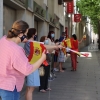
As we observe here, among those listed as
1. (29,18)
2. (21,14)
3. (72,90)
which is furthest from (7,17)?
(72,90)

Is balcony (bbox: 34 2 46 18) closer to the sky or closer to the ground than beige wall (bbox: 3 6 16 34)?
closer to the sky

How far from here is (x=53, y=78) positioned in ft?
37.6

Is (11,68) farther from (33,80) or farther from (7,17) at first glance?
(7,17)

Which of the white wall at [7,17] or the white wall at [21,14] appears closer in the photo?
the white wall at [7,17]

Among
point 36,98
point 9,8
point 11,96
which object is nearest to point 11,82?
point 11,96

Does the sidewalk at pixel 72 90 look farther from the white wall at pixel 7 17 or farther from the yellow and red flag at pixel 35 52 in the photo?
the white wall at pixel 7 17

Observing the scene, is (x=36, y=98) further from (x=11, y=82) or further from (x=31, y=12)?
(x=31, y=12)

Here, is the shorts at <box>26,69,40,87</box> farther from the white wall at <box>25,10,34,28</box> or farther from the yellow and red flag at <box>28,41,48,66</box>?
the white wall at <box>25,10,34,28</box>

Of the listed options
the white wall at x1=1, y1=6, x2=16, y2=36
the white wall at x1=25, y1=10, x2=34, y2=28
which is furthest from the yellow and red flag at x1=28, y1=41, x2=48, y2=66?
the white wall at x1=25, y1=10, x2=34, y2=28

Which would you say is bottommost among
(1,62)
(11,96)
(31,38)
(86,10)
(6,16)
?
(11,96)

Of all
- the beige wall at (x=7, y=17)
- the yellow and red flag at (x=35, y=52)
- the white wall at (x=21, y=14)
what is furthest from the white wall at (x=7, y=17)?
the yellow and red flag at (x=35, y=52)

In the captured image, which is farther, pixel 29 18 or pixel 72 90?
pixel 29 18

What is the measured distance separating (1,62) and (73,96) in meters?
4.63

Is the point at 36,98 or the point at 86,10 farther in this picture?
the point at 86,10
